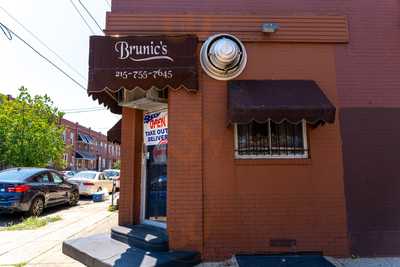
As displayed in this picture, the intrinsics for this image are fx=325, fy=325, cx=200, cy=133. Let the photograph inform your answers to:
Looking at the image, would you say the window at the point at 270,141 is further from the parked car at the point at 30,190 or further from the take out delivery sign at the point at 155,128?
the parked car at the point at 30,190

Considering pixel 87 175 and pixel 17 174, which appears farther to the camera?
pixel 87 175

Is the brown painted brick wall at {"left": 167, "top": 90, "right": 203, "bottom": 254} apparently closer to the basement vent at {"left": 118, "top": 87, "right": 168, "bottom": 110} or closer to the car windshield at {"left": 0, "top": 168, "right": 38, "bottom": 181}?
the basement vent at {"left": 118, "top": 87, "right": 168, "bottom": 110}

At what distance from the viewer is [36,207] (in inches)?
407

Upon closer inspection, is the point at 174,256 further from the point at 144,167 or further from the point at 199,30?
the point at 199,30

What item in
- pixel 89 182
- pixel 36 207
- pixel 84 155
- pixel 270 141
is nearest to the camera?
pixel 270 141

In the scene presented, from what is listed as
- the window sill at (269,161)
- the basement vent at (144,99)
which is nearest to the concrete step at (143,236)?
the window sill at (269,161)

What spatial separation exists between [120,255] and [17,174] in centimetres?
691

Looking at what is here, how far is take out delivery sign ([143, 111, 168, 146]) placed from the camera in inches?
260

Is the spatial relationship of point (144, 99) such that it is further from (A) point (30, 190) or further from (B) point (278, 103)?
(A) point (30, 190)

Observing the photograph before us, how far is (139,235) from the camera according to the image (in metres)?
5.79

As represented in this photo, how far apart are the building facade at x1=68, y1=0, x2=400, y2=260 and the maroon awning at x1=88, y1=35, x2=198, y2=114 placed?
2 centimetres

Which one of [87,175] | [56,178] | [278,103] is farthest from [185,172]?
[87,175]

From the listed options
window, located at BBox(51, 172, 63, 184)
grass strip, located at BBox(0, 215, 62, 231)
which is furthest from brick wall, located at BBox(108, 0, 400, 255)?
window, located at BBox(51, 172, 63, 184)

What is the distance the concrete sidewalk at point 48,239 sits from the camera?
18.4ft
